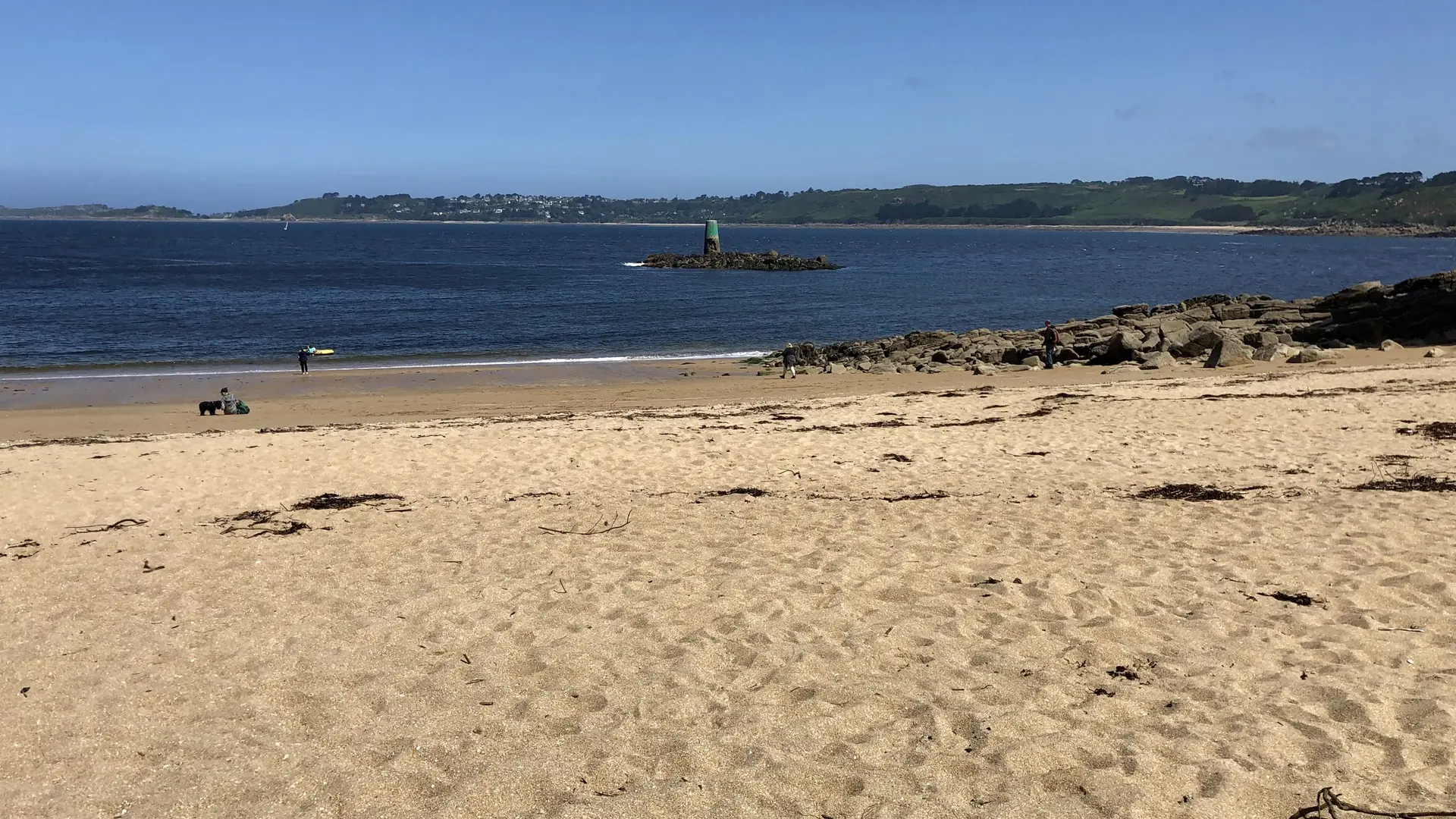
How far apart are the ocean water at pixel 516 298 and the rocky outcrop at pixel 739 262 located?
166 inches

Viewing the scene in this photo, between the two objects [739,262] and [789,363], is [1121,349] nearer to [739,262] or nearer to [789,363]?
[789,363]

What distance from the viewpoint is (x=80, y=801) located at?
4.63m

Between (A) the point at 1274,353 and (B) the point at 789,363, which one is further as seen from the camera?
(B) the point at 789,363

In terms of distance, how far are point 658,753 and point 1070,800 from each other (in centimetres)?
192

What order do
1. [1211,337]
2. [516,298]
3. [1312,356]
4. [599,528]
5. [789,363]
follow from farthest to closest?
[516,298]
[789,363]
[1211,337]
[1312,356]
[599,528]

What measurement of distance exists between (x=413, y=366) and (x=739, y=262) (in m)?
68.8

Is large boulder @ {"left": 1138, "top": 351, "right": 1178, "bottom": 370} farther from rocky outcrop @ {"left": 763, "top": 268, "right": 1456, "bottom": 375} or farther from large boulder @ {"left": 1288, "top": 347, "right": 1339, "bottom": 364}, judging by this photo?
large boulder @ {"left": 1288, "top": 347, "right": 1339, "bottom": 364}

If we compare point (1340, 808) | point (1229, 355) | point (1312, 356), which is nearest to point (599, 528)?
point (1340, 808)

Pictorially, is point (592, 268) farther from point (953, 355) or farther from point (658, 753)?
point (658, 753)

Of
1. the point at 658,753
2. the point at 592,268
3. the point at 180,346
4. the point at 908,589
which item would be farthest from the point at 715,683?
the point at 592,268

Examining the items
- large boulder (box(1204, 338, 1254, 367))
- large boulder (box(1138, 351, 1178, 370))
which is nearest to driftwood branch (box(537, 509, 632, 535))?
large boulder (box(1138, 351, 1178, 370))

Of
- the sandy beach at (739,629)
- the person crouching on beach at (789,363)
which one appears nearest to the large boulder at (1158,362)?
the person crouching on beach at (789,363)

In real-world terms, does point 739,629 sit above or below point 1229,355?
above

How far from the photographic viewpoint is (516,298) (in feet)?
202
